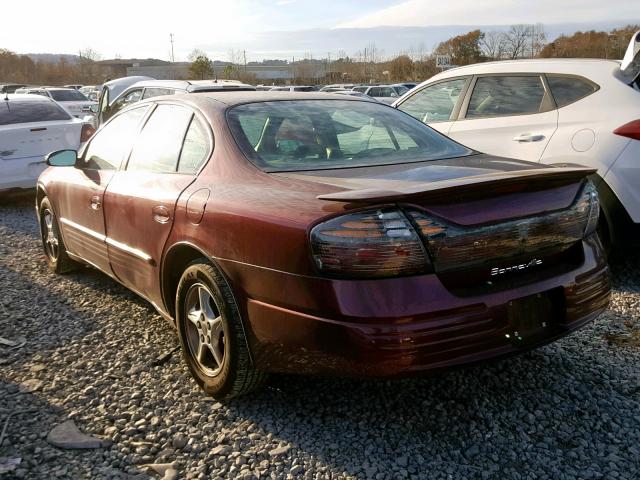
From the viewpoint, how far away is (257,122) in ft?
10.5

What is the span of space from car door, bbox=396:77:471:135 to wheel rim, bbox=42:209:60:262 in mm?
3412

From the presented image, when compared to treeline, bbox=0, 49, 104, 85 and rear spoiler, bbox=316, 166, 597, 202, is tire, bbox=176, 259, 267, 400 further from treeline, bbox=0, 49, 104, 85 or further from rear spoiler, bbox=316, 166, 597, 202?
treeline, bbox=0, 49, 104, 85

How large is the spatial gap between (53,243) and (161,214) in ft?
8.08

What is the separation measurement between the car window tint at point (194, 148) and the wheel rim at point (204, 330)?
671 millimetres

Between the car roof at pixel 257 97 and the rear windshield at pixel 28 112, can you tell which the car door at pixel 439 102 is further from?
the rear windshield at pixel 28 112

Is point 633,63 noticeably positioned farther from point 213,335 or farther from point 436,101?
point 213,335

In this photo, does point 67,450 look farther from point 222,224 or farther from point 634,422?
point 634,422

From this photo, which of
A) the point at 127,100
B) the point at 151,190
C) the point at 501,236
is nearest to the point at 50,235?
the point at 151,190

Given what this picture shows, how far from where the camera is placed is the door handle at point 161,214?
3.14m

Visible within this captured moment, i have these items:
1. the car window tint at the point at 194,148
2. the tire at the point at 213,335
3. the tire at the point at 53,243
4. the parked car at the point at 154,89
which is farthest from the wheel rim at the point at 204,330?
the parked car at the point at 154,89

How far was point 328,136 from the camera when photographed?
3.28 meters

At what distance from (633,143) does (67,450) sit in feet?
13.1

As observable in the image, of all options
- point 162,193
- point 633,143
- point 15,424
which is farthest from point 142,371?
point 633,143

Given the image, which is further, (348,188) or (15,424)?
(15,424)
